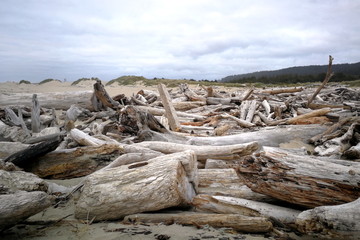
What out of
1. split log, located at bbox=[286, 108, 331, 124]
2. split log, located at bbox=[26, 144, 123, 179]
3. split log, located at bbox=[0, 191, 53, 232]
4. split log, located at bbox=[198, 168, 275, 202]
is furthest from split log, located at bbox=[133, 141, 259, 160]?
split log, located at bbox=[286, 108, 331, 124]

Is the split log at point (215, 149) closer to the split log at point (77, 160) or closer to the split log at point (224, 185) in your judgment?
the split log at point (224, 185)

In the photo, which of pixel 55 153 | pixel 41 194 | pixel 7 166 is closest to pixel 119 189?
pixel 41 194

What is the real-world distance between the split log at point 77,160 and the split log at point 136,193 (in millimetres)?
1235

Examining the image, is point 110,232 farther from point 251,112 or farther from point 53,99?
point 53,99

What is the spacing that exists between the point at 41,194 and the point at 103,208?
555 millimetres

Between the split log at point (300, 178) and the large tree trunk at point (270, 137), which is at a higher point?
the split log at point (300, 178)

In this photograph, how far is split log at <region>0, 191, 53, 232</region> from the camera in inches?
82.4

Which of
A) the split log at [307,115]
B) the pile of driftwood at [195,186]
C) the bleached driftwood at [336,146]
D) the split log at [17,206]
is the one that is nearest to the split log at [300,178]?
the pile of driftwood at [195,186]

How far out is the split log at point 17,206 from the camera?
6.87ft

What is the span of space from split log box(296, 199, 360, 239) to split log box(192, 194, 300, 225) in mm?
359

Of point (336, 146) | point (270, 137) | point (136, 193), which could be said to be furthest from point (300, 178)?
point (270, 137)

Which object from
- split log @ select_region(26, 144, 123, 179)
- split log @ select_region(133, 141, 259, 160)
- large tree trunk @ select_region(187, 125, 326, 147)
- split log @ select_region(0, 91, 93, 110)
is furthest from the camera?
split log @ select_region(0, 91, 93, 110)

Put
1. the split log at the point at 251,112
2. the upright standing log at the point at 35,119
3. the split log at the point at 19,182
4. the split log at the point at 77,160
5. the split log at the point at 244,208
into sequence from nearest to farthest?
the split log at the point at 244,208, the split log at the point at 19,182, the split log at the point at 77,160, the upright standing log at the point at 35,119, the split log at the point at 251,112

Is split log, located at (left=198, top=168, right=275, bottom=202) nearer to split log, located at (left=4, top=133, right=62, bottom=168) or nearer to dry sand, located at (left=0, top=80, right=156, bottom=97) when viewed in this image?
split log, located at (left=4, top=133, right=62, bottom=168)
